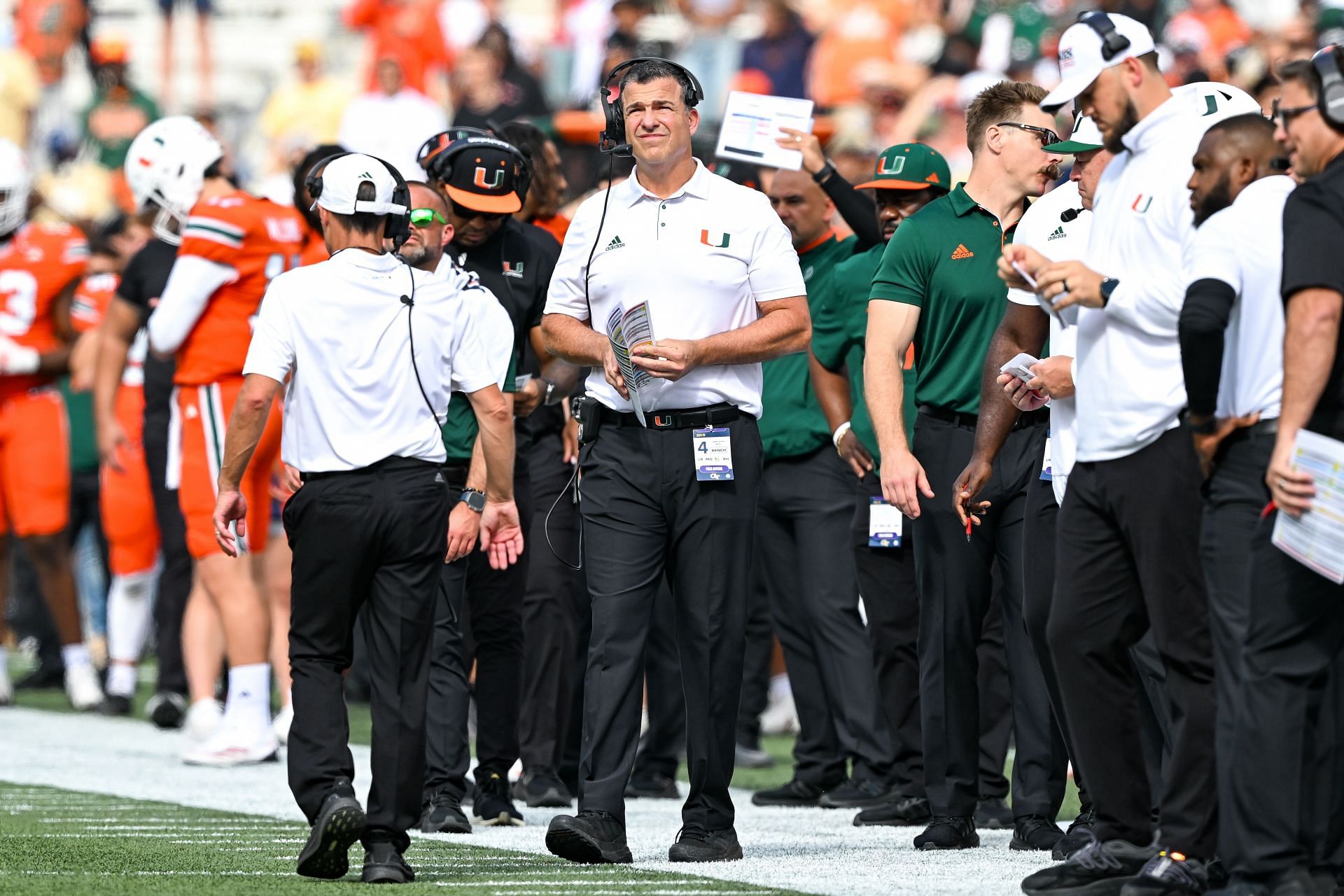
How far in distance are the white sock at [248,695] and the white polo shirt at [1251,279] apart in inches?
220

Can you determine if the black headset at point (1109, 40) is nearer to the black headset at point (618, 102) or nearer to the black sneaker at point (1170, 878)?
the black headset at point (618, 102)

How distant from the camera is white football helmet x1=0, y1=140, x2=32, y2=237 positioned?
12.5 metres

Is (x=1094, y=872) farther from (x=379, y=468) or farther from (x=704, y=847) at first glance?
(x=379, y=468)

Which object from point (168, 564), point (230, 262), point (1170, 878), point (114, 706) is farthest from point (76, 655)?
point (1170, 878)

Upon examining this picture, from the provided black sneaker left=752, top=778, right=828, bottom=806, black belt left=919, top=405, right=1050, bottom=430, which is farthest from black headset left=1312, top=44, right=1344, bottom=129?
black sneaker left=752, top=778, right=828, bottom=806

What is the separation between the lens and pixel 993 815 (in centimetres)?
820

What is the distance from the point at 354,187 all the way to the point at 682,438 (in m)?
→ 1.28

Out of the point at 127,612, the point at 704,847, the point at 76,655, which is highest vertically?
the point at 704,847

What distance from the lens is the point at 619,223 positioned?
23.6 ft

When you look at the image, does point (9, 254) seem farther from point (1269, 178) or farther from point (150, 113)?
point (1269, 178)

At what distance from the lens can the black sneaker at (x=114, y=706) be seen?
40.9 ft

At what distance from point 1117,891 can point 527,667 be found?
11.2ft

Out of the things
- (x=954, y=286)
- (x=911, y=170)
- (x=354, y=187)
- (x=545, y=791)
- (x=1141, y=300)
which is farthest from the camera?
(x=545, y=791)

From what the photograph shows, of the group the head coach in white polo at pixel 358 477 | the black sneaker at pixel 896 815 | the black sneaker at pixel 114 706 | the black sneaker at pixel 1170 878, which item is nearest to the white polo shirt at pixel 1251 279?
the black sneaker at pixel 1170 878
